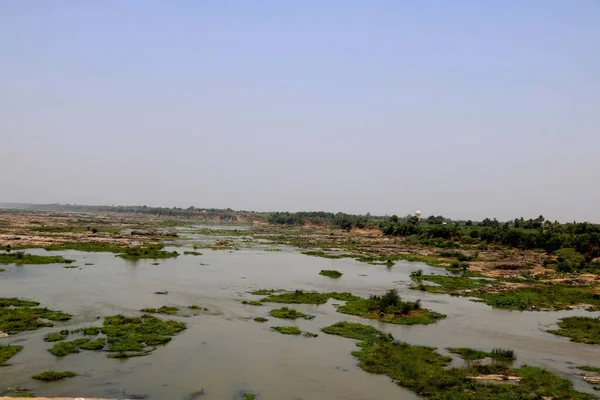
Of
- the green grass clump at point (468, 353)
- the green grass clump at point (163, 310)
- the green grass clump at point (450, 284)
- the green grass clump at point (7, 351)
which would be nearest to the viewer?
the green grass clump at point (7, 351)

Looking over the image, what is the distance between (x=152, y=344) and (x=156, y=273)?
1991 cm

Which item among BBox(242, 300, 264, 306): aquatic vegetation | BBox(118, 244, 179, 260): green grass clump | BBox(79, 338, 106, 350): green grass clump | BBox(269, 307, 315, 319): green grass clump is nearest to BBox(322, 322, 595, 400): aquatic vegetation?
BBox(269, 307, 315, 319): green grass clump

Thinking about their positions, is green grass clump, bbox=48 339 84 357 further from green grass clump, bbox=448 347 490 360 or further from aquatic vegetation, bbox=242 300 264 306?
green grass clump, bbox=448 347 490 360

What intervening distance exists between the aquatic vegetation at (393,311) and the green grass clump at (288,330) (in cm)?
522

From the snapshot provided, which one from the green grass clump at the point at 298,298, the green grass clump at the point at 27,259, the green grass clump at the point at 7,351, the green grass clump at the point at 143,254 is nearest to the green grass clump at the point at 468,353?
the green grass clump at the point at 298,298

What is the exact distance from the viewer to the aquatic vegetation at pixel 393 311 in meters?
26.2

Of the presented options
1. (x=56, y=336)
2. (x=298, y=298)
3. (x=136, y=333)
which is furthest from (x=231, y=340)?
(x=298, y=298)

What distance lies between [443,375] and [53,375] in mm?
14322

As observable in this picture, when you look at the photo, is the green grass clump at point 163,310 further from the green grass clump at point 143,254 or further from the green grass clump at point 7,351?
the green grass clump at point 143,254

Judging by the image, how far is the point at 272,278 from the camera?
39688 millimetres

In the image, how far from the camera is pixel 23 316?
22.1m

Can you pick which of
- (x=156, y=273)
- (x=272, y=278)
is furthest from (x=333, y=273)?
(x=156, y=273)

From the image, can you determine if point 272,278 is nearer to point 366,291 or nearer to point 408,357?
point 366,291

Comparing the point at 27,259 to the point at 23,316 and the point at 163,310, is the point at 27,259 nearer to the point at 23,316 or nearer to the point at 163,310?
the point at 23,316
